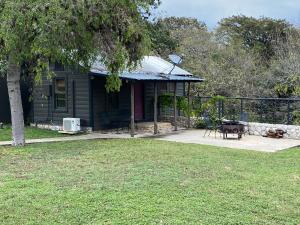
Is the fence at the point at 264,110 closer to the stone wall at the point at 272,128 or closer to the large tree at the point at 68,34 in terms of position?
the stone wall at the point at 272,128

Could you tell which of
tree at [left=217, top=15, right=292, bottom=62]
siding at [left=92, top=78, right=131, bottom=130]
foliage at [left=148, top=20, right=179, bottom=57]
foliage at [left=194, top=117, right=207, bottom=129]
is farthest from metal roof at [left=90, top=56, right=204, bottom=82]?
tree at [left=217, top=15, right=292, bottom=62]

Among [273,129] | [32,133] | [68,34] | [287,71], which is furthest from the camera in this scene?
[287,71]

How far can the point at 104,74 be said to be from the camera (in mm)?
15102

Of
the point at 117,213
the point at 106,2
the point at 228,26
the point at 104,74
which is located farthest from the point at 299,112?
the point at 228,26

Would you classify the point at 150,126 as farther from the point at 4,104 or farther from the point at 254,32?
the point at 254,32

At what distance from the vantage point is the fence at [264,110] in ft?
Result: 51.9

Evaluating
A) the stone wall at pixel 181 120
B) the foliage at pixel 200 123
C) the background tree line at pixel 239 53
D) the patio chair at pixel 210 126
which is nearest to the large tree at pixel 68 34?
the patio chair at pixel 210 126

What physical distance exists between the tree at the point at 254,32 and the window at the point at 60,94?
1514 centimetres

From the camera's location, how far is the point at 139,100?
18.6 meters

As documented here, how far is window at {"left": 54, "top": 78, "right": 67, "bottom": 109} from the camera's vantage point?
17.0 metres

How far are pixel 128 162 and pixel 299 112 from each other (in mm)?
8898

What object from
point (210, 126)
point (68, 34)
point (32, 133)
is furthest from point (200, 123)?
point (68, 34)

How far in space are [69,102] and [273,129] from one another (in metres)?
7.80

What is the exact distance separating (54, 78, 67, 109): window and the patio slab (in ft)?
14.7
